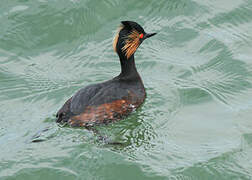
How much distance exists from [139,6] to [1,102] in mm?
4259

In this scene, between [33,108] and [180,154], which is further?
[33,108]

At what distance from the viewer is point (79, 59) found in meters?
10.9

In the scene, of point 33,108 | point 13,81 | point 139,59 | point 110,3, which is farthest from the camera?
point 110,3

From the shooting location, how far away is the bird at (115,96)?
8.54 metres

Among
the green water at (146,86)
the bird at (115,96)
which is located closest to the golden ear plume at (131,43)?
the bird at (115,96)

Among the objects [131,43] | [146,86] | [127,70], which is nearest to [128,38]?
[131,43]

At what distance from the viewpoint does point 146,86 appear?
391 inches

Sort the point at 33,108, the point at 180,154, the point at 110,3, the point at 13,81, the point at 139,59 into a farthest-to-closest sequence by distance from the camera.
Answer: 1. the point at 110,3
2. the point at 139,59
3. the point at 13,81
4. the point at 33,108
5. the point at 180,154

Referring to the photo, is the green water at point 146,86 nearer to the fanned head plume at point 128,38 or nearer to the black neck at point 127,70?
the black neck at point 127,70

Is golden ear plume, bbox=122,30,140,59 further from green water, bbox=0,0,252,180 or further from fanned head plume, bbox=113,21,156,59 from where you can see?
green water, bbox=0,0,252,180

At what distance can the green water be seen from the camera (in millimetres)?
7602

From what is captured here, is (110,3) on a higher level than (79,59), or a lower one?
higher

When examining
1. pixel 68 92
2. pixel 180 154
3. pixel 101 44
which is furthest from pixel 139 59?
pixel 180 154

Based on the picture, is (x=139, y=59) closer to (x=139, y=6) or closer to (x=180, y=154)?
(x=139, y=6)
